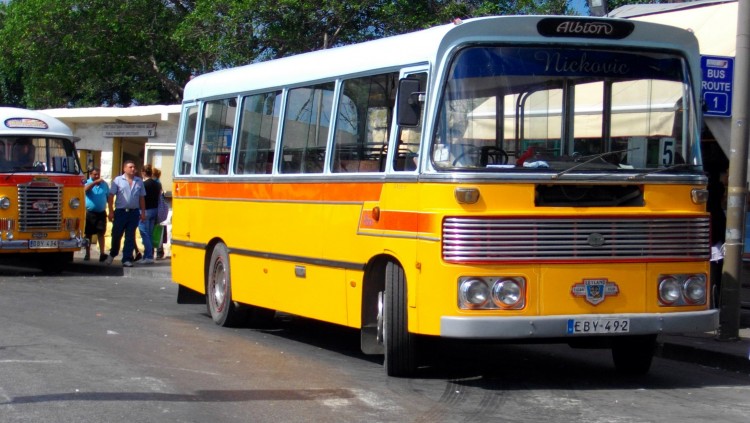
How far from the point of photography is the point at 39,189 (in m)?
20.0

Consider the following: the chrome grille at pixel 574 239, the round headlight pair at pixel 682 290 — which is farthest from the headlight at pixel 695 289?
the chrome grille at pixel 574 239

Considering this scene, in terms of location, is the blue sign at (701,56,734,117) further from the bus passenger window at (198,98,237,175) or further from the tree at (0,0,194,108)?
the tree at (0,0,194,108)

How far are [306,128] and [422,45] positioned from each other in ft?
7.58

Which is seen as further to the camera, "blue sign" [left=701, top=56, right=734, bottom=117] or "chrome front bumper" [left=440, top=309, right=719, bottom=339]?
"blue sign" [left=701, top=56, right=734, bottom=117]

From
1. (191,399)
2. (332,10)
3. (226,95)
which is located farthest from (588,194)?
(332,10)

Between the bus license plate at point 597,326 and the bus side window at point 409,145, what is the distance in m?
1.74

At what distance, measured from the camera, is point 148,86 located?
4097 cm

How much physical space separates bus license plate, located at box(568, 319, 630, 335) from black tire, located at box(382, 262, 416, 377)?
1.30 meters

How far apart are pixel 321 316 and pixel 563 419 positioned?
A: 335 cm

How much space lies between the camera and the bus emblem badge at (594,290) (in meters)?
8.80

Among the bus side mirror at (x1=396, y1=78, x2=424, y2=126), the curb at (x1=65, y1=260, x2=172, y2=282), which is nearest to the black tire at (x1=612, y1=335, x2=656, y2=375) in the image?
the bus side mirror at (x1=396, y1=78, x2=424, y2=126)

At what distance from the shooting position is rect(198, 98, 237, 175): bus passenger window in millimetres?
13031

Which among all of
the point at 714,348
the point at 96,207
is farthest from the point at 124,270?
the point at 714,348

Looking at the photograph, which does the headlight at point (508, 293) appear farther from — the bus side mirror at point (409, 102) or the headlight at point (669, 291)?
the bus side mirror at point (409, 102)
